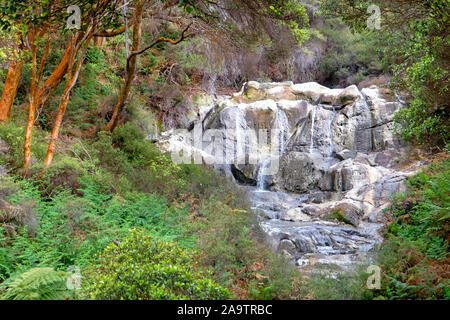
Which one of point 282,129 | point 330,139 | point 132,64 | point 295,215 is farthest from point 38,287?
point 330,139

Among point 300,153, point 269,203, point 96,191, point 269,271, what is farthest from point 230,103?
point 269,271

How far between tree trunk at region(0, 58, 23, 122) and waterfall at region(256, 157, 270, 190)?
9.81 m

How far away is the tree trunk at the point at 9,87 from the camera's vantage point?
8.57 metres

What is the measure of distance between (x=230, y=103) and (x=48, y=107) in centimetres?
853

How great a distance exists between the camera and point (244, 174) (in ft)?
50.7

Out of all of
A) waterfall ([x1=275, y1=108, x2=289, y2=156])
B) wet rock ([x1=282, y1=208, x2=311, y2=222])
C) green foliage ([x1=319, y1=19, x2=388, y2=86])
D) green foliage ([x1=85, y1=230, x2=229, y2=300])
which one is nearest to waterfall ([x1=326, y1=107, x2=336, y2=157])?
waterfall ([x1=275, y1=108, x2=289, y2=156])

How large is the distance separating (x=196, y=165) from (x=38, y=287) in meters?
7.62

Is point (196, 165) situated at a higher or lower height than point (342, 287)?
higher

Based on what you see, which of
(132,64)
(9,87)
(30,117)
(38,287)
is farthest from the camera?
(132,64)

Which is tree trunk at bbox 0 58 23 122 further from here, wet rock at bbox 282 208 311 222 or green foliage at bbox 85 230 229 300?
wet rock at bbox 282 208 311 222

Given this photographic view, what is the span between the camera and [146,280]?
3.68 meters

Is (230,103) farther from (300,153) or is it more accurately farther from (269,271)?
(269,271)

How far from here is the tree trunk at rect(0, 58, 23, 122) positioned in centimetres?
857
